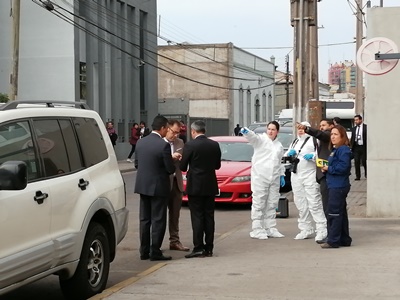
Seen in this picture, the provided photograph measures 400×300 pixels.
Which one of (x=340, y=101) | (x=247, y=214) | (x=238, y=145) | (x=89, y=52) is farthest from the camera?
(x=340, y=101)

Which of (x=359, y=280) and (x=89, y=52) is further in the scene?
(x=89, y=52)

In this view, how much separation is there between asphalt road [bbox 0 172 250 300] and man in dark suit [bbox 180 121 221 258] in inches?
17.0

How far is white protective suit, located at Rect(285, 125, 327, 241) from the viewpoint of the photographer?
1130 cm

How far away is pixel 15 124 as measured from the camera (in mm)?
6855

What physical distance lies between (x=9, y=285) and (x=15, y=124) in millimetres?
1336

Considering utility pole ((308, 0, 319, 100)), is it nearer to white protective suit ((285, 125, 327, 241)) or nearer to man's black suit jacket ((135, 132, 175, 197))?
white protective suit ((285, 125, 327, 241))

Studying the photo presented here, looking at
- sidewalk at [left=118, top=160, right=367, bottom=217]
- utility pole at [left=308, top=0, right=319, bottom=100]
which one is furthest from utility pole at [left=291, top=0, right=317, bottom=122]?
sidewalk at [left=118, top=160, right=367, bottom=217]

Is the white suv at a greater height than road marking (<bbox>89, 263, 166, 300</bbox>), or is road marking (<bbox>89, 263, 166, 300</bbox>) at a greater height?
the white suv

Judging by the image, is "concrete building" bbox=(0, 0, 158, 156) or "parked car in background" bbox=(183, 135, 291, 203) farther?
"concrete building" bbox=(0, 0, 158, 156)

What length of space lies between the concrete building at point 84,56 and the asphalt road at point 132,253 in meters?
17.2

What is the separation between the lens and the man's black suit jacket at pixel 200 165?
1010cm

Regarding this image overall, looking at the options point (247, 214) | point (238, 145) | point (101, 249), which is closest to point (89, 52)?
point (238, 145)

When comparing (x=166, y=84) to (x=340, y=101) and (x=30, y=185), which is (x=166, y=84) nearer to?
(x=340, y=101)

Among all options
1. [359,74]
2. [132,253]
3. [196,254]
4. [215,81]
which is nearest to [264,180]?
[196,254]
